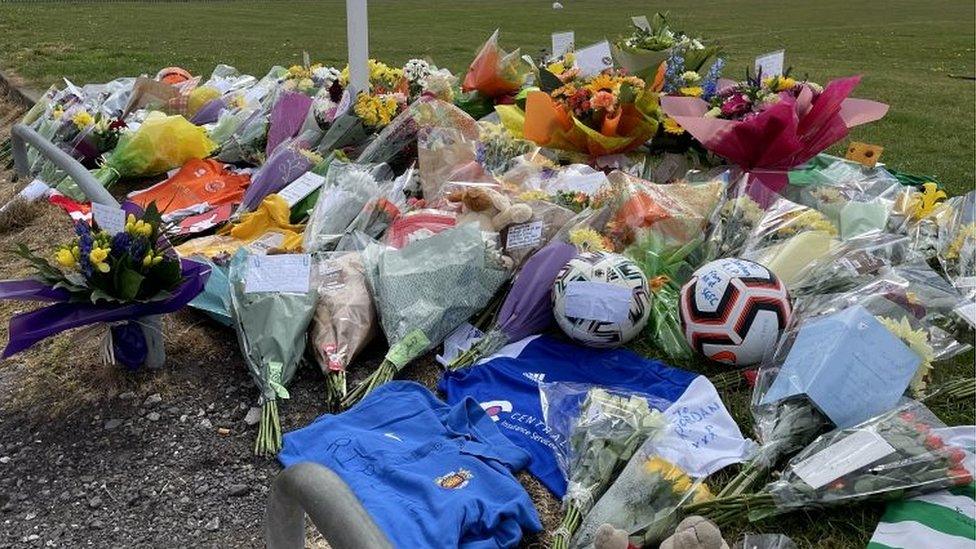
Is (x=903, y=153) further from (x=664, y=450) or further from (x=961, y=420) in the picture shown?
(x=664, y=450)

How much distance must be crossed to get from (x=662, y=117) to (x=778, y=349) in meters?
2.05

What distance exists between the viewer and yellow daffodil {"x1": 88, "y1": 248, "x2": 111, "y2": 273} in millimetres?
2650

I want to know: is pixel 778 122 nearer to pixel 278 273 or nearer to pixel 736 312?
pixel 736 312

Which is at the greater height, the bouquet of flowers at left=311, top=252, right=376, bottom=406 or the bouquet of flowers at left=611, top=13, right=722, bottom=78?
the bouquet of flowers at left=611, top=13, right=722, bottom=78

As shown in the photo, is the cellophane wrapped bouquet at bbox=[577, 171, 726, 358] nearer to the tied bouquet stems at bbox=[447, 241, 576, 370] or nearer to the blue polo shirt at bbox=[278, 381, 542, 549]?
the tied bouquet stems at bbox=[447, 241, 576, 370]

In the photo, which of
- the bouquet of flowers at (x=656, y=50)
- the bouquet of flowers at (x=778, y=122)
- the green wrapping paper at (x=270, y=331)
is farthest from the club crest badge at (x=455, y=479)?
the bouquet of flowers at (x=656, y=50)

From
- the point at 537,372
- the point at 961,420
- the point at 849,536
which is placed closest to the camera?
the point at 849,536

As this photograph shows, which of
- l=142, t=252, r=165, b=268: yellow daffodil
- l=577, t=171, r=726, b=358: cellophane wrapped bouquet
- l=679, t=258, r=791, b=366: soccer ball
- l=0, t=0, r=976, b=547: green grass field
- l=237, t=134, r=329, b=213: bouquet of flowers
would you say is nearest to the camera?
l=142, t=252, r=165, b=268: yellow daffodil

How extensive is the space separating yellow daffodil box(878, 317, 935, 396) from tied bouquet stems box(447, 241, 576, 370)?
4.18 feet

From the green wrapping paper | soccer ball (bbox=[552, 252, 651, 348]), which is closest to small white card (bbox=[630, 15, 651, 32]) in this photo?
soccer ball (bbox=[552, 252, 651, 348])

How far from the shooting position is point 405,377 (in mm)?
3201

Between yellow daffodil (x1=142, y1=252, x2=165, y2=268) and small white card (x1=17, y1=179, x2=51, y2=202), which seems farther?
small white card (x1=17, y1=179, x2=51, y2=202)

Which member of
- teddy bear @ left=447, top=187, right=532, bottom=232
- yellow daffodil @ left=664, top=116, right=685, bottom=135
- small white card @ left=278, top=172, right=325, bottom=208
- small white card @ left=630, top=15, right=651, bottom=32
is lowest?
small white card @ left=278, top=172, right=325, bottom=208

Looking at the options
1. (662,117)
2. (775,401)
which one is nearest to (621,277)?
(775,401)
